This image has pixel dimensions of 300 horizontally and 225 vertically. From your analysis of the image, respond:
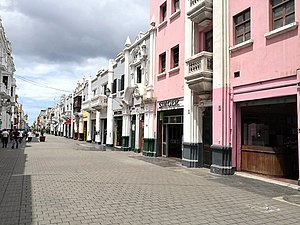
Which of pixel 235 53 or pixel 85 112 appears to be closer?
pixel 235 53

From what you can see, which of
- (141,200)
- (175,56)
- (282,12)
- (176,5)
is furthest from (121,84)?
(141,200)

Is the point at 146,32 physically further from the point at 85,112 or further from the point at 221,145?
the point at 85,112

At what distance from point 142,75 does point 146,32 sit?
3074 millimetres

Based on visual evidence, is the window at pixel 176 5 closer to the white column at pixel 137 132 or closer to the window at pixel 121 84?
the white column at pixel 137 132

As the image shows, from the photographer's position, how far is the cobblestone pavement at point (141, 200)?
5609mm

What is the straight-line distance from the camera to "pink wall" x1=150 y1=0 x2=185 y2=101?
1544 cm

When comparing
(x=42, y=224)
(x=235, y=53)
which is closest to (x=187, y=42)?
(x=235, y=53)

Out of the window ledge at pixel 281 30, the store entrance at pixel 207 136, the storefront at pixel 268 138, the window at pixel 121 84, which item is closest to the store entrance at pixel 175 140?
the store entrance at pixel 207 136

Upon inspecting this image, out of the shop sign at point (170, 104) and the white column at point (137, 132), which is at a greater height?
the shop sign at point (170, 104)

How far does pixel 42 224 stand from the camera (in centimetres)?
516

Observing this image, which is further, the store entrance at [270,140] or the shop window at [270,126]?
the shop window at [270,126]

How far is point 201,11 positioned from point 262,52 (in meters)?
4.01

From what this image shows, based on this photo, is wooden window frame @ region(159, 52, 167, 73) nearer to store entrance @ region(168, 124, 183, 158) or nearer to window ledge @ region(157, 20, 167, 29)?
window ledge @ region(157, 20, 167, 29)

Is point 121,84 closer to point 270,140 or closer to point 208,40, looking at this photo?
point 208,40
